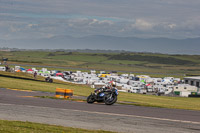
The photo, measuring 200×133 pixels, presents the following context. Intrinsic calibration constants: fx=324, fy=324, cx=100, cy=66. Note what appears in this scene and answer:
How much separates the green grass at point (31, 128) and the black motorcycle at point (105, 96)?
1069 centimetres

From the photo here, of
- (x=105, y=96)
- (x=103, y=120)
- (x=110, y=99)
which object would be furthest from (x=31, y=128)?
(x=105, y=96)

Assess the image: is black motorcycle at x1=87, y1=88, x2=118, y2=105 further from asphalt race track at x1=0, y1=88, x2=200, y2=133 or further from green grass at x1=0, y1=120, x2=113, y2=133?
green grass at x1=0, y1=120, x2=113, y2=133

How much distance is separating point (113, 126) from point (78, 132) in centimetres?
237

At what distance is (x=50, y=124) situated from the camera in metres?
14.6

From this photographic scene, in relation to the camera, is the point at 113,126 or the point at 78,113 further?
the point at 78,113

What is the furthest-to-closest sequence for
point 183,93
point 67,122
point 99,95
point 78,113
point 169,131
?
point 183,93
point 99,95
point 78,113
point 67,122
point 169,131

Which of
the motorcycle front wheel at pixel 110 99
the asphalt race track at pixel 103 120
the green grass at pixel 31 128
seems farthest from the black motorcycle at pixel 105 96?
the green grass at pixel 31 128

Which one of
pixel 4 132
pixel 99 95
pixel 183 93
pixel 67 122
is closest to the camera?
pixel 4 132

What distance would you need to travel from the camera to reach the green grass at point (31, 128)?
12.5m

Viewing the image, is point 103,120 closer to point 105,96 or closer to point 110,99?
point 110,99

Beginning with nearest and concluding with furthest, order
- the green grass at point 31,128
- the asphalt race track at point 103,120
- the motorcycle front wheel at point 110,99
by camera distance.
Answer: the green grass at point 31,128
the asphalt race track at point 103,120
the motorcycle front wheel at point 110,99

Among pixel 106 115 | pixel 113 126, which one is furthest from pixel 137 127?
pixel 106 115

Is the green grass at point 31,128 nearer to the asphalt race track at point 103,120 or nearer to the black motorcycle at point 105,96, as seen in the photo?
the asphalt race track at point 103,120

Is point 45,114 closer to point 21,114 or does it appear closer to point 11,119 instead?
point 21,114
